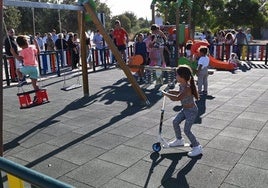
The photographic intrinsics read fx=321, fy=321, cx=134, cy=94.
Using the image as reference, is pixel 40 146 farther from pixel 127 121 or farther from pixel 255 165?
pixel 255 165

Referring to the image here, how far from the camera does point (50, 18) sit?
42.6 metres

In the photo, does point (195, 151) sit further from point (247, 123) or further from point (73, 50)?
point (73, 50)

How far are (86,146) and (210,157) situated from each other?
2.14 metres

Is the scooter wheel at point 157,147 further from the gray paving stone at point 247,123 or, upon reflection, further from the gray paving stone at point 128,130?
the gray paving stone at point 247,123

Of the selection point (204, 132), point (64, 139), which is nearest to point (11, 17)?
point (64, 139)

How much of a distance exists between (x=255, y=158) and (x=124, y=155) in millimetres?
2056

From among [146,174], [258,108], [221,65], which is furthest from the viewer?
[221,65]

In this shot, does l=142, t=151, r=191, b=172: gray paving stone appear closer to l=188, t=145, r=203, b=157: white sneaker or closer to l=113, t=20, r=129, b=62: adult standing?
l=188, t=145, r=203, b=157: white sneaker

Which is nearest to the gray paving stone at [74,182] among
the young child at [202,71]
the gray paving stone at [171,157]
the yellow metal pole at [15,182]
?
the gray paving stone at [171,157]

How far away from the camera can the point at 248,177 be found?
4.36 metres

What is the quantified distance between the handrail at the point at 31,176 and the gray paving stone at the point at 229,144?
4.06 metres

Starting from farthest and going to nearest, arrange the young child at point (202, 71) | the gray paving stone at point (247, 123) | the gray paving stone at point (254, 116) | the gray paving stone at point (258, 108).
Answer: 1. the young child at point (202, 71)
2. the gray paving stone at point (258, 108)
3. the gray paving stone at point (254, 116)
4. the gray paving stone at point (247, 123)

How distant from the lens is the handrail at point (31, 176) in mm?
1682

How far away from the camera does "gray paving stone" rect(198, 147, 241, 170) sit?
4.76 m
